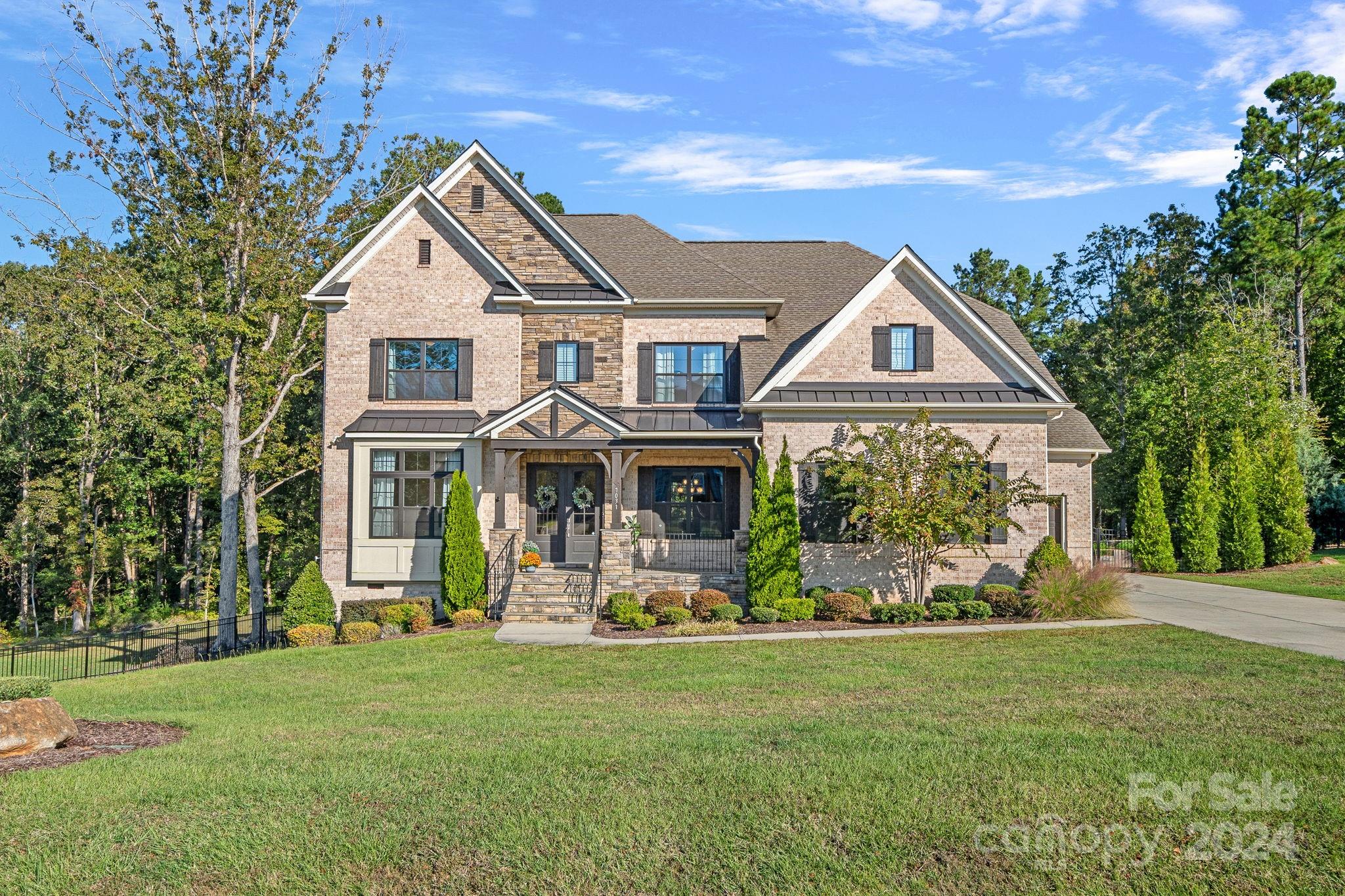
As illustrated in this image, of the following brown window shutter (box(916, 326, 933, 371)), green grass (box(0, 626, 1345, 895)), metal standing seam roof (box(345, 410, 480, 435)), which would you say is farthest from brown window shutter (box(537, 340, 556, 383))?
green grass (box(0, 626, 1345, 895))

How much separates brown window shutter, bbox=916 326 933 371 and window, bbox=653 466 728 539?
5522 mm

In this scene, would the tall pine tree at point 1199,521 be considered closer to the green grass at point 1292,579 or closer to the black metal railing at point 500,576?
the green grass at point 1292,579

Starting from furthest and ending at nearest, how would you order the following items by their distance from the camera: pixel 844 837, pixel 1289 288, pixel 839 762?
pixel 1289 288, pixel 839 762, pixel 844 837

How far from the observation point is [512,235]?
80.2ft

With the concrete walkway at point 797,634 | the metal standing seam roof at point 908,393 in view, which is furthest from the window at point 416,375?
the metal standing seam roof at point 908,393

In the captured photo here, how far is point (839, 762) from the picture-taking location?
846 centimetres

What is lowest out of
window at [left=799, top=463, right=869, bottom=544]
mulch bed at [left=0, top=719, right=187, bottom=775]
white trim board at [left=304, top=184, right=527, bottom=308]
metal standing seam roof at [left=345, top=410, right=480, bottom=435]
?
mulch bed at [left=0, top=719, right=187, bottom=775]

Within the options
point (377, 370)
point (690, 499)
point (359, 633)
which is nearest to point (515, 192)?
point (377, 370)

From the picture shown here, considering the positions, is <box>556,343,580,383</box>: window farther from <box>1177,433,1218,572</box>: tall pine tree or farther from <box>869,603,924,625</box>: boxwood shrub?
<box>1177,433,1218,572</box>: tall pine tree

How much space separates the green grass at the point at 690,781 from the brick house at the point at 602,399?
27.6 ft

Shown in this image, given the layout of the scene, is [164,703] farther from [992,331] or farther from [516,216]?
[992,331]

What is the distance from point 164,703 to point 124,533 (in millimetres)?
22471

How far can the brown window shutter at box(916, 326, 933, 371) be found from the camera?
73.1 ft

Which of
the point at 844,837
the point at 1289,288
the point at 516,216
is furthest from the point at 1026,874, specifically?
the point at 1289,288
